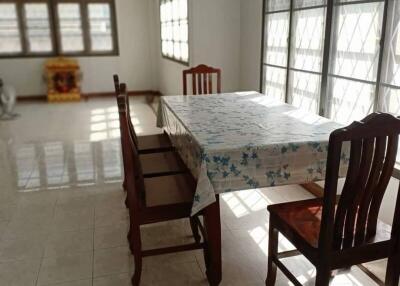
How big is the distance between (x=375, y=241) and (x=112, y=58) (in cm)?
688

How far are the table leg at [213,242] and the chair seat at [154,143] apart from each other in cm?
93

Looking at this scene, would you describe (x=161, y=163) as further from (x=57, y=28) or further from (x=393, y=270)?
(x=57, y=28)

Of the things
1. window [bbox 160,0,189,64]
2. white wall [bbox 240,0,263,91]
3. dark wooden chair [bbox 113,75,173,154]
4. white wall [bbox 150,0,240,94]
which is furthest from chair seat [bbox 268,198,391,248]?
window [bbox 160,0,189,64]

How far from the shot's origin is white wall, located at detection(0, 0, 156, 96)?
7371 millimetres

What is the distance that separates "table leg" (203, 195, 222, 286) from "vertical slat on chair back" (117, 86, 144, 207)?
35 centimetres

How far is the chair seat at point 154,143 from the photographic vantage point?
2.69m

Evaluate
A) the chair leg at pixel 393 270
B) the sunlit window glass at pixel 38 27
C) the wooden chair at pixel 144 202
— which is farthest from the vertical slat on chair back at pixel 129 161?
the sunlit window glass at pixel 38 27

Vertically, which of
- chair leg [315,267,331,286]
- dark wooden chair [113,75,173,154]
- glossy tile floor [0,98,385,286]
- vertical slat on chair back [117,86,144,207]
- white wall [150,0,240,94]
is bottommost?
glossy tile floor [0,98,385,286]

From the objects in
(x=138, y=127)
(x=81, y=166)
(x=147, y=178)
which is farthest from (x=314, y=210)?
(x=138, y=127)

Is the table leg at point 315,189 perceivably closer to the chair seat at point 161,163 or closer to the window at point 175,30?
the chair seat at point 161,163

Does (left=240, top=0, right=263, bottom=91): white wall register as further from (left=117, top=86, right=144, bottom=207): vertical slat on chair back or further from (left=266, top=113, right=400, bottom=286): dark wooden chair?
(left=266, top=113, right=400, bottom=286): dark wooden chair

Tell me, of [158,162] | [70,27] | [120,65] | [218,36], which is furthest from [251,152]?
[70,27]

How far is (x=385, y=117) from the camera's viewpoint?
1300mm

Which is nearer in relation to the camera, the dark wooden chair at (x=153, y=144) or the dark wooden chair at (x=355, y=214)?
the dark wooden chair at (x=355, y=214)
